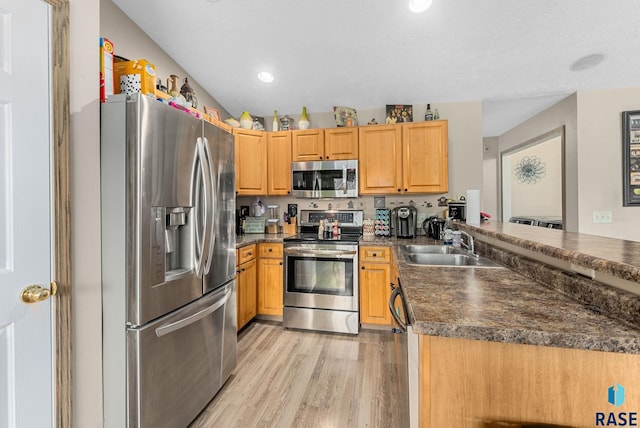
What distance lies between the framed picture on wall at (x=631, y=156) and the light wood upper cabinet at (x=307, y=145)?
3.24 metres

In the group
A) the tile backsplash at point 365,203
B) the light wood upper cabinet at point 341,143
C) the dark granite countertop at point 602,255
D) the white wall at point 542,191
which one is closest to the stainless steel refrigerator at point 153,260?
the dark granite countertop at point 602,255

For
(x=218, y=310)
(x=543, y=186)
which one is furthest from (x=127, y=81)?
(x=543, y=186)

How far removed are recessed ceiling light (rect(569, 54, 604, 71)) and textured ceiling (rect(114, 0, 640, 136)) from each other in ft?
0.18

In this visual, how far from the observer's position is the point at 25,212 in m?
1.03

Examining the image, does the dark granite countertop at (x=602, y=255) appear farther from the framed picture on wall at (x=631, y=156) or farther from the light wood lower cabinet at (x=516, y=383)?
the framed picture on wall at (x=631, y=156)

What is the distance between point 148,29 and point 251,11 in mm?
949

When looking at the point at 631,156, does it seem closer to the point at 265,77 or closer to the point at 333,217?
the point at 333,217

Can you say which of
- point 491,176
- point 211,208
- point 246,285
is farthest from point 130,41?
point 491,176

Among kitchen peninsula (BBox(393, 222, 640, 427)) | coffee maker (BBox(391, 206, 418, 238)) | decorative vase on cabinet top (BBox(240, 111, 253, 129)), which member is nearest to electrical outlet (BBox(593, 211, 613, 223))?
coffee maker (BBox(391, 206, 418, 238))

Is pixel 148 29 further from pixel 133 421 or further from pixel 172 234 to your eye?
pixel 133 421

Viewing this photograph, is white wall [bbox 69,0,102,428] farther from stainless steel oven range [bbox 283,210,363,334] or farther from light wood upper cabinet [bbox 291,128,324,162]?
light wood upper cabinet [bbox 291,128,324,162]

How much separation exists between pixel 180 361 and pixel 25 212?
0.99 meters

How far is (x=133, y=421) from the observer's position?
1.29 meters

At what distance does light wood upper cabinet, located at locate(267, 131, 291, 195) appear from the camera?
3389mm
